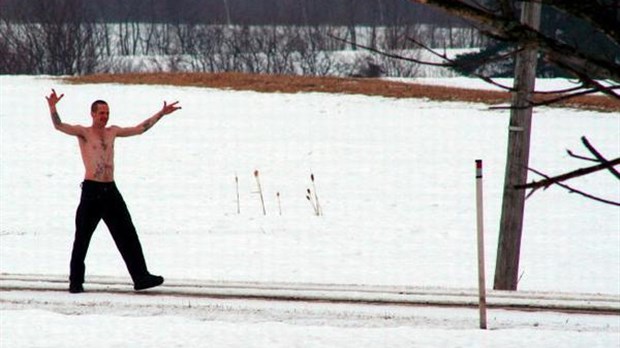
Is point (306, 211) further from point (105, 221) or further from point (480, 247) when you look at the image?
point (480, 247)

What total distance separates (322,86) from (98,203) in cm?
3044

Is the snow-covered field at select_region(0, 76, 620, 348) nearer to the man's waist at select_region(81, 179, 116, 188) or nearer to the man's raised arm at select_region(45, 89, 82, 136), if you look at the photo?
the man's waist at select_region(81, 179, 116, 188)

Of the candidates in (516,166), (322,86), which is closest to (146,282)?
(516,166)

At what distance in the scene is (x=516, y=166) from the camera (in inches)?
478

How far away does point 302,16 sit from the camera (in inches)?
4675

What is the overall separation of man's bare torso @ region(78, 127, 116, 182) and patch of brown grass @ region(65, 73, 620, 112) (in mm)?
27889

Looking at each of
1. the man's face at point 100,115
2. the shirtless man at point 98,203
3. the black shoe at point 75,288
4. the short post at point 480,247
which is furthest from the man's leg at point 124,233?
the short post at point 480,247

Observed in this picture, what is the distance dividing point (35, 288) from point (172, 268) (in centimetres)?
610

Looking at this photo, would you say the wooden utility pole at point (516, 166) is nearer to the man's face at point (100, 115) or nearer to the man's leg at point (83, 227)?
the man's face at point (100, 115)

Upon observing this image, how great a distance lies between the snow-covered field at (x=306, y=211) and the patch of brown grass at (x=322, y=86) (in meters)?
1.34

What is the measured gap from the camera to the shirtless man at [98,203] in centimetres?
990

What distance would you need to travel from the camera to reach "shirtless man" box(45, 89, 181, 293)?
990 cm

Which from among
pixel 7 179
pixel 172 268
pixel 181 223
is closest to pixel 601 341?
pixel 172 268

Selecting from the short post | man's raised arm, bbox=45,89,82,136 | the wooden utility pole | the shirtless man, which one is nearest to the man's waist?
the shirtless man
